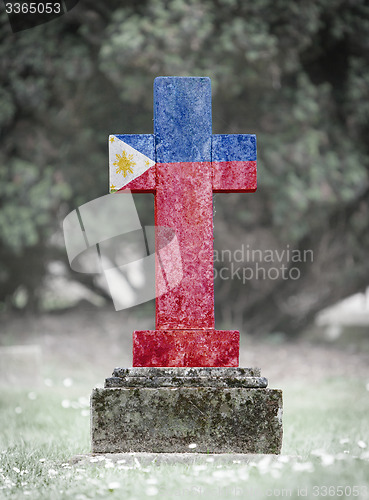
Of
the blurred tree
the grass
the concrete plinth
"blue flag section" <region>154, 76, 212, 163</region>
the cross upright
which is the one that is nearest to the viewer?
the grass

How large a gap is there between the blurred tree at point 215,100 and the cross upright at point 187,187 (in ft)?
13.8

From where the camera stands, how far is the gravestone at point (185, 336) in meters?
3.05

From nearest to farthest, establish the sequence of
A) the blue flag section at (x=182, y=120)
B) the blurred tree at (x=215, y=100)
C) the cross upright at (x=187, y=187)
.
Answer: the cross upright at (x=187, y=187), the blue flag section at (x=182, y=120), the blurred tree at (x=215, y=100)

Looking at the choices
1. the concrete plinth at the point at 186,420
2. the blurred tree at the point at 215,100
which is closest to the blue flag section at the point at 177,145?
the concrete plinth at the point at 186,420

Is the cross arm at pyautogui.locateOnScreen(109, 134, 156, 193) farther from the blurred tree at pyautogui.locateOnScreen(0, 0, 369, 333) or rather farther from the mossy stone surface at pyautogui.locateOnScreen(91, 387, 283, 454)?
the blurred tree at pyautogui.locateOnScreen(0, 0, 369, 333)

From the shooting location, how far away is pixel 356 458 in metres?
3.01

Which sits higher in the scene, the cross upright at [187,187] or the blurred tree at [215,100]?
the blurred tree at [215,100]

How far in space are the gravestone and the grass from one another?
7.0 inches

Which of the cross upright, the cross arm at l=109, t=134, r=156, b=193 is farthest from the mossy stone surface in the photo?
the cross arm at l=109, t=134, r=156, b=193

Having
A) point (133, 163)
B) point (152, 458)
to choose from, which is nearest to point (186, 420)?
point (152, 458)

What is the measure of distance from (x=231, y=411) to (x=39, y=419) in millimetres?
2351

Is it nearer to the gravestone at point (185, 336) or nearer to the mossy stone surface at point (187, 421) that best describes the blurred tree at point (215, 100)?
the gravestone at point (185, 336)

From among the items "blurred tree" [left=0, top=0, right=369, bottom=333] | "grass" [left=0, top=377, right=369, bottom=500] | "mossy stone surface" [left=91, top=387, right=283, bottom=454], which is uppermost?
"blurred tree" [left=0, top=0, right=369, bottom=333]

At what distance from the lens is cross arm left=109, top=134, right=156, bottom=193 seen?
3430 mm
